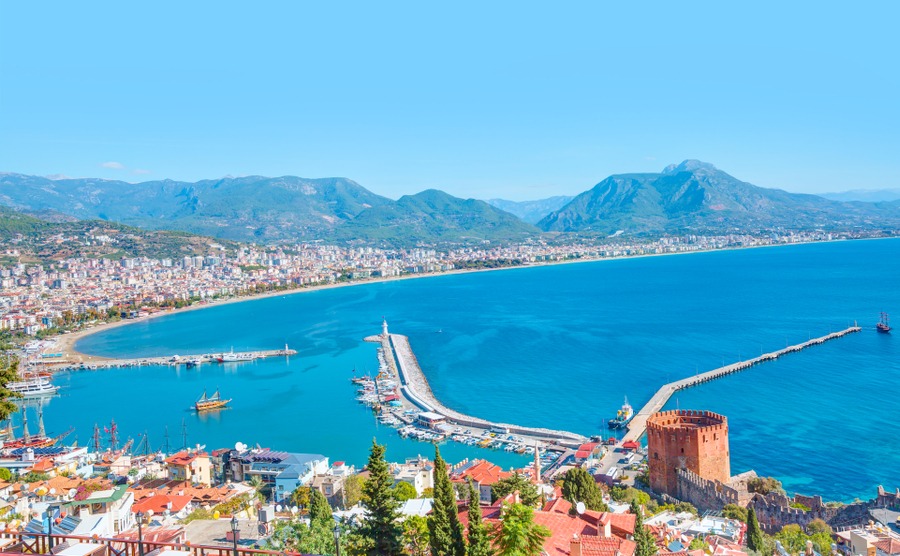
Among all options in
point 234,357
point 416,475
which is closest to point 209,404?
point 234,357

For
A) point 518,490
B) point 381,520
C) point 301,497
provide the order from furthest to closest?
point 301,497 < point 518,490 < point 381,520

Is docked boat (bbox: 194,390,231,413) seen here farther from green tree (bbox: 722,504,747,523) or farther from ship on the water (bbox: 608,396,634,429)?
green tree (bbox: 722,504,747,523)

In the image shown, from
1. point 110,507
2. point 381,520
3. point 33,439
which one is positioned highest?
point 381,520

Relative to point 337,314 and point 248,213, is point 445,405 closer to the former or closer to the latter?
point 337,314

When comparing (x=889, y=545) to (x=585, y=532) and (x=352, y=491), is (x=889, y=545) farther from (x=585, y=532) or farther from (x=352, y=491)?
(x=352, y=491)

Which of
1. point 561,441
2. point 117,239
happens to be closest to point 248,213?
point 117,239
